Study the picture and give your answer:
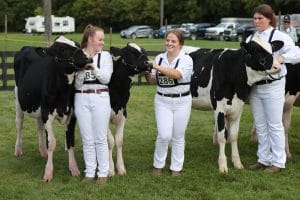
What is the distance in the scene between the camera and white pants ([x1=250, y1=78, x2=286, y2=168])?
6.26 m

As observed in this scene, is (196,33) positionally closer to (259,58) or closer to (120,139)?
(120,139)

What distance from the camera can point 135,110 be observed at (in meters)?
11.6

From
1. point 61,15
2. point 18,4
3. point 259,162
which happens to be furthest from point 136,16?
point 259,162

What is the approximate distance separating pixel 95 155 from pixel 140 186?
68 cm

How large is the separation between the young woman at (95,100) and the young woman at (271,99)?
199cm

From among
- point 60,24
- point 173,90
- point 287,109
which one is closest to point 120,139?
point 173,90

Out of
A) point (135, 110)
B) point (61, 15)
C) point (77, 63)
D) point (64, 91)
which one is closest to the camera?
point (77, 63)

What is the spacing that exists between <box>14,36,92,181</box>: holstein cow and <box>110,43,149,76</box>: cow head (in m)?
0.54

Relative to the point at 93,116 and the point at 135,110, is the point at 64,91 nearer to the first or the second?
the point at 93,116

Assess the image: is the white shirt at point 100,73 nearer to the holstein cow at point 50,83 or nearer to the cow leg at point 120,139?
the holstein cow at point 50,83

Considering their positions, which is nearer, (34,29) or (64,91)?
(64,91)

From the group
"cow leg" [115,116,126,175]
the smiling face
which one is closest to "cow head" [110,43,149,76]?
"cow leg" [115,116,126,175]

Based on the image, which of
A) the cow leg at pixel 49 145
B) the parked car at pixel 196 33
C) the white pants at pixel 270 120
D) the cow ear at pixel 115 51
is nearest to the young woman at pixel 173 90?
the cow ear at pixel 115 51

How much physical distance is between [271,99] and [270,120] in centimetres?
31
